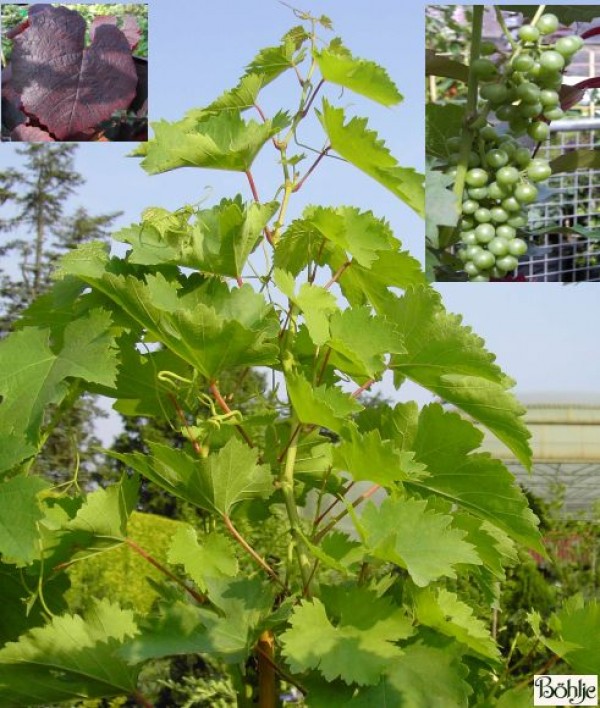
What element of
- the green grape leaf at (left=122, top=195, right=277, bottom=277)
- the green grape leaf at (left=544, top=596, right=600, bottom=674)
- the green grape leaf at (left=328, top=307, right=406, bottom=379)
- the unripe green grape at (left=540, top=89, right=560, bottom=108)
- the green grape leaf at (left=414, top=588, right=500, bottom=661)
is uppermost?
the unripe green grape at (left=540, top=89, right=560, bottom=108)

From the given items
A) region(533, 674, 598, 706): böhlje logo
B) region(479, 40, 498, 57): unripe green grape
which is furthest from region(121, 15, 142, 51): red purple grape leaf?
region(533, 674, 598, 706): böhlje logo

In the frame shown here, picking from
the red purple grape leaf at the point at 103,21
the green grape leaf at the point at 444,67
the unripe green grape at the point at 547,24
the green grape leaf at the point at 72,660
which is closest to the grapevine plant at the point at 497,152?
the unripe green grape at the point at 547,24

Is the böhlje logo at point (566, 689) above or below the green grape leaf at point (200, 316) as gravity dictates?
below

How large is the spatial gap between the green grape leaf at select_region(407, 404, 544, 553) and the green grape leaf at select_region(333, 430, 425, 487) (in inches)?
5.8

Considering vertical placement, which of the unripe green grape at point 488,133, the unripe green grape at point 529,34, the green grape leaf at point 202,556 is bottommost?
the green grape leaf at point 202,556

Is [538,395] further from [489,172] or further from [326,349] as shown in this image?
[326,349]

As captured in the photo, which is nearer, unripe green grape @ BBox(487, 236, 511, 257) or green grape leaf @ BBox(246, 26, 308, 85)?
green grape leaf @ BBox(246, 26, 308, 85)

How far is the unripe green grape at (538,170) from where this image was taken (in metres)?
2.65

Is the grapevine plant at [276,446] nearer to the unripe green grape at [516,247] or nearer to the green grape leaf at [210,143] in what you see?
the green grape leaf at [210,143]

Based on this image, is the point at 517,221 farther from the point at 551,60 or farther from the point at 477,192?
the point at 551,60

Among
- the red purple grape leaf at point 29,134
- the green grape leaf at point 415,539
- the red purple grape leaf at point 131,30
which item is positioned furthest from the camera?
the red purple grape leaf at point 29,134

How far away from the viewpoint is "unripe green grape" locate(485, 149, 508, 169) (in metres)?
2.62

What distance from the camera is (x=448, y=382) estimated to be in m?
1.39

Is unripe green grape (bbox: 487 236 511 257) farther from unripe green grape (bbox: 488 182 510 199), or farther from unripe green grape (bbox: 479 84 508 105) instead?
unripe green grape (bbox: 479 84 508 105)
